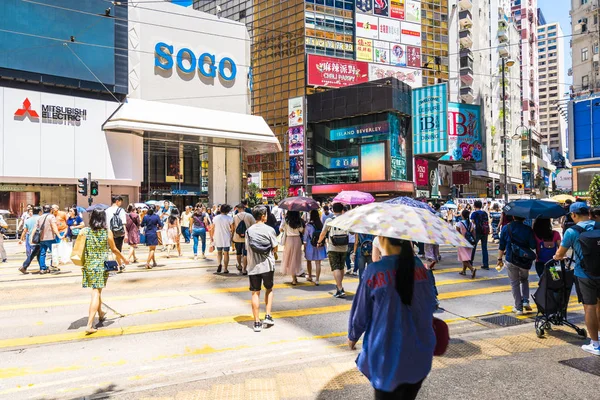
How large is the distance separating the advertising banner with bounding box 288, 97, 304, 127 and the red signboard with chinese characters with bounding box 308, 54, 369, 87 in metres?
2.73

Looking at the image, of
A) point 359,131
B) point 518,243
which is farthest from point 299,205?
point 359,131

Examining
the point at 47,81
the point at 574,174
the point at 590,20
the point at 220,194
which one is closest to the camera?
the point at 47,81

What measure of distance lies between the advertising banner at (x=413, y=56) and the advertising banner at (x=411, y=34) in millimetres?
702

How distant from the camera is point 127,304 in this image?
27.4 ft

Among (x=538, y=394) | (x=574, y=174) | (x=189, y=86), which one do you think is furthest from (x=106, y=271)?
(x=574, y=174)

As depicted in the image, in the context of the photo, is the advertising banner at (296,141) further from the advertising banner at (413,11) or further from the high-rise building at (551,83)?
the high-rise building at (551,83)

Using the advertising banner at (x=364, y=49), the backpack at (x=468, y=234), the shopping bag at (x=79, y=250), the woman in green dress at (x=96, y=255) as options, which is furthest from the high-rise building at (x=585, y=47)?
the shopping bag at (x=79, y=250)

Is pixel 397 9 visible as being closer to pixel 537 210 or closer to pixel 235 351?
pixel 537 210

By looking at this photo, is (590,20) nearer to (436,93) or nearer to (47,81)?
(436,93)

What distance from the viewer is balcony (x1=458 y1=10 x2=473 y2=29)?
67500 millimetres

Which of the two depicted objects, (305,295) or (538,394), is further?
(305,295)

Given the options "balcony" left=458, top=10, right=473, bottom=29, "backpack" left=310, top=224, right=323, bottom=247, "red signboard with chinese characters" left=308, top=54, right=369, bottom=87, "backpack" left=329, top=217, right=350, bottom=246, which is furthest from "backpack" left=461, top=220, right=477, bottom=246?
"balcony" left=458, top=10, right=473, bottom=29

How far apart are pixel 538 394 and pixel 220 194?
33.4 meters

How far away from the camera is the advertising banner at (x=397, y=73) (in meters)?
60.4
